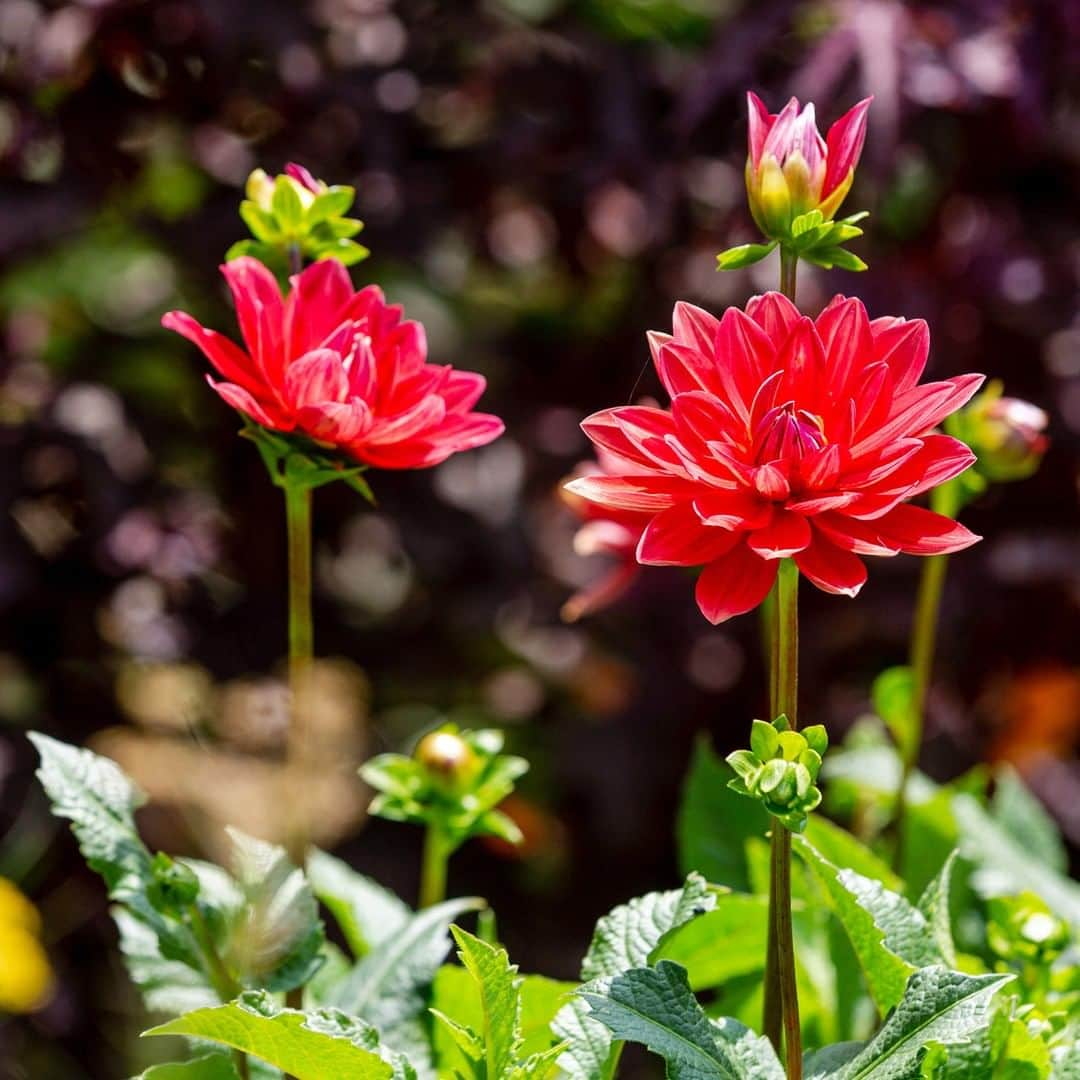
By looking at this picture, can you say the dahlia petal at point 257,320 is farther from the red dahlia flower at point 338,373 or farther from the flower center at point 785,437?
the flower center at point 785,437

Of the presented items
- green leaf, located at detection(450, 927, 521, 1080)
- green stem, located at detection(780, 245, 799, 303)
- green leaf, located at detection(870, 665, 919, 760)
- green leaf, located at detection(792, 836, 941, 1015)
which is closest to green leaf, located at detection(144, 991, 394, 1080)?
green leaf, located at detection(450, 927, 521, 1080)

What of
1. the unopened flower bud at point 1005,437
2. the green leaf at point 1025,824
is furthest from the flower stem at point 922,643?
the green leaf at point 1025,824

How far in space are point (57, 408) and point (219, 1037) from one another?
0.89 metres

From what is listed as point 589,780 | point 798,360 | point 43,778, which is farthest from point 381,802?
point 589,780

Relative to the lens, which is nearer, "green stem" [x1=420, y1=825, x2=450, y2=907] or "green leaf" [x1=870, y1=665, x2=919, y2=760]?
"green stem" [x1=420, y1=825, x2=450, y2=907]

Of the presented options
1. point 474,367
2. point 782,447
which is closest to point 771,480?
point 782,447

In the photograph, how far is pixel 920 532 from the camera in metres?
0.42

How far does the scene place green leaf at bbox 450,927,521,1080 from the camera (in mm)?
418

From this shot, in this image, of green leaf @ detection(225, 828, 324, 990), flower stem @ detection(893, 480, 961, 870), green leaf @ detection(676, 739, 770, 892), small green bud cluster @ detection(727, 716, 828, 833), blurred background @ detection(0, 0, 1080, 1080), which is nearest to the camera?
small green bud cluster @ detection(727, 716, 828, 833)

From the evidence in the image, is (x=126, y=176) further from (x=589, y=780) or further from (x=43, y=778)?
(x=43, y=778)

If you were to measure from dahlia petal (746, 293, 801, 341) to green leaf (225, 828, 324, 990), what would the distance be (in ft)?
0.75

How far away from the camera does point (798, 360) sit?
1.41 feet

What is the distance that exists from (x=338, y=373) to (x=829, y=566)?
15 cm

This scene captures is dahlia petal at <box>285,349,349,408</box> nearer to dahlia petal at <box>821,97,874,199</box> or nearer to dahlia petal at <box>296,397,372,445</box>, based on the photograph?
dahlia petal at <box>296,397,372,445</box>
